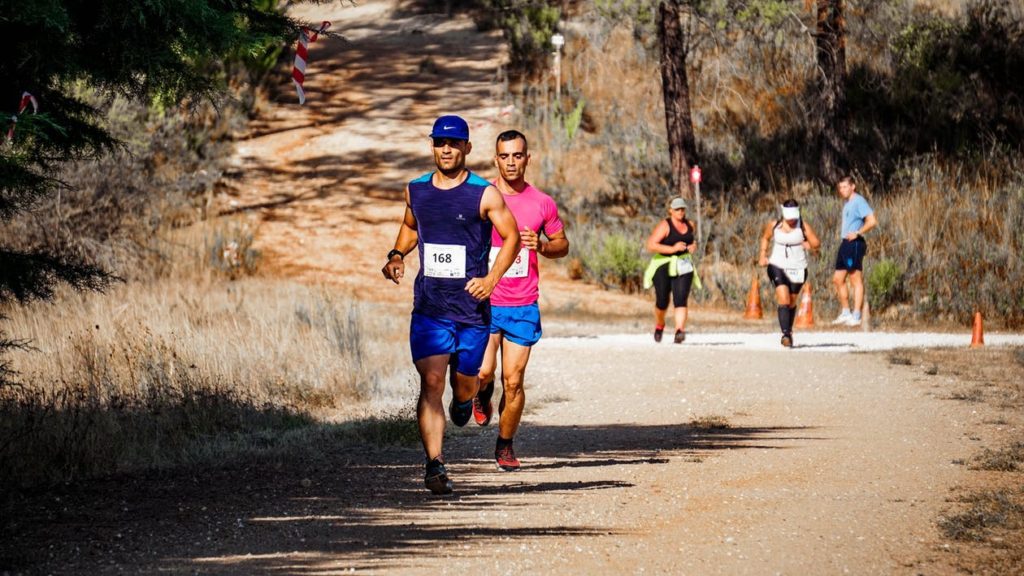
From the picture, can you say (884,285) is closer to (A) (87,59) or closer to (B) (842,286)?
(B) (842,286)

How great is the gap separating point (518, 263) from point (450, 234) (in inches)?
46.8

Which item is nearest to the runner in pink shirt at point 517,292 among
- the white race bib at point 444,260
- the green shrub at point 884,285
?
the white race bib at point 444,260

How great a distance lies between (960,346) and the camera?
56.5 ft

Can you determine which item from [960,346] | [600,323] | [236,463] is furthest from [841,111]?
[236,463]

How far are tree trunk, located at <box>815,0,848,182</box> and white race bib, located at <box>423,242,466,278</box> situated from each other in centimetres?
1795

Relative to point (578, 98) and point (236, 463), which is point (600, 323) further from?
point (578, 98)

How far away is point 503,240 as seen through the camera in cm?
884

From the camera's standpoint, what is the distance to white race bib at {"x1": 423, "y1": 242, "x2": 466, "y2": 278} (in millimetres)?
8516

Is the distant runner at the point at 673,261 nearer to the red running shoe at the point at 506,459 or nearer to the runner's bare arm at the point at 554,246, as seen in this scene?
the runner's bare arm at the point at 554,246

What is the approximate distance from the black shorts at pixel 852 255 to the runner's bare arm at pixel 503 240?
1095 cm

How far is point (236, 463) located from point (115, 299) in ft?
27.7

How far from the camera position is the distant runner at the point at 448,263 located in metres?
8.52

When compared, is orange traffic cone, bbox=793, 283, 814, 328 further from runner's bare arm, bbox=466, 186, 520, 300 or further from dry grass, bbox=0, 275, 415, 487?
runner's bare arm, bbox=466, 186, 520, 300

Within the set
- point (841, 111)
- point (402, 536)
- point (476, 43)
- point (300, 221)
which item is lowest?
point (402, 536)
